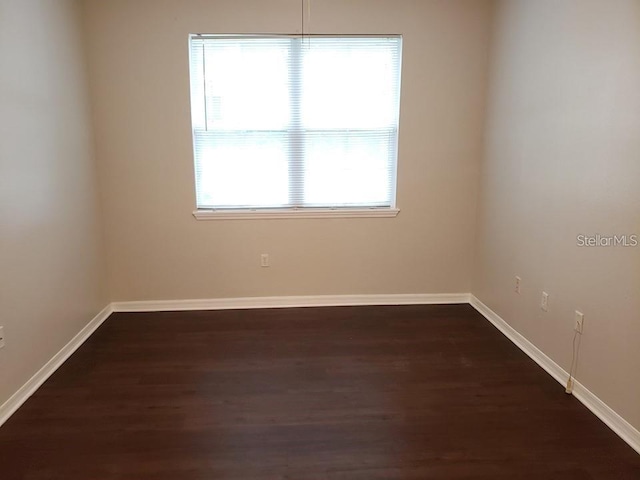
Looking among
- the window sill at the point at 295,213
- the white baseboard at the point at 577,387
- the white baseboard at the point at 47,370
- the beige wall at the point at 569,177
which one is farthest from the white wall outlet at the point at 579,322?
the white baseboard at the point at 47,370

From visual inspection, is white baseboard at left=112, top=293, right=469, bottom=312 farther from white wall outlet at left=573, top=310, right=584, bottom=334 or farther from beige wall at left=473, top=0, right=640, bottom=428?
white wall outlet at left=573, top=310, right=584, bottom=334

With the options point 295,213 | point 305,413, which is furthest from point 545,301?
point 295,213

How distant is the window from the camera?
11.7 feet

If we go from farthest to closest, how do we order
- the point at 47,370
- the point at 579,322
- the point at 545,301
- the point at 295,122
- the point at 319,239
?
the point at 319,239 → the point at 295,122 → the point at 545,301 → the point at 47,370 → the point at 579,322

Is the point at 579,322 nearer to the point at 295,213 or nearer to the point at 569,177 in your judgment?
the point at 569,177

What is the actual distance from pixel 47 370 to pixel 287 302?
1.85m

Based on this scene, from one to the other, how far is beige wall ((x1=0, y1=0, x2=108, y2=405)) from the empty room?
0.06 feet

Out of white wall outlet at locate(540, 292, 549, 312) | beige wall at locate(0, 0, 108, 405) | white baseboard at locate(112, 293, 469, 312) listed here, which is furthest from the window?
white wall outlet at locate(540, 292, 549, 312)

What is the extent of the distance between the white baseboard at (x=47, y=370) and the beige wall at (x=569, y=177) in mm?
3092

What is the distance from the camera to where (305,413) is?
7.55 ft

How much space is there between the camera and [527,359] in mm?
→ 2900

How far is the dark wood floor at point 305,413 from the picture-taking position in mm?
1918

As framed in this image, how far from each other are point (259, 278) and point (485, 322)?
6.33 ft

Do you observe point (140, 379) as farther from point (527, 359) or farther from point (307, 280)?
point (527, 359)
